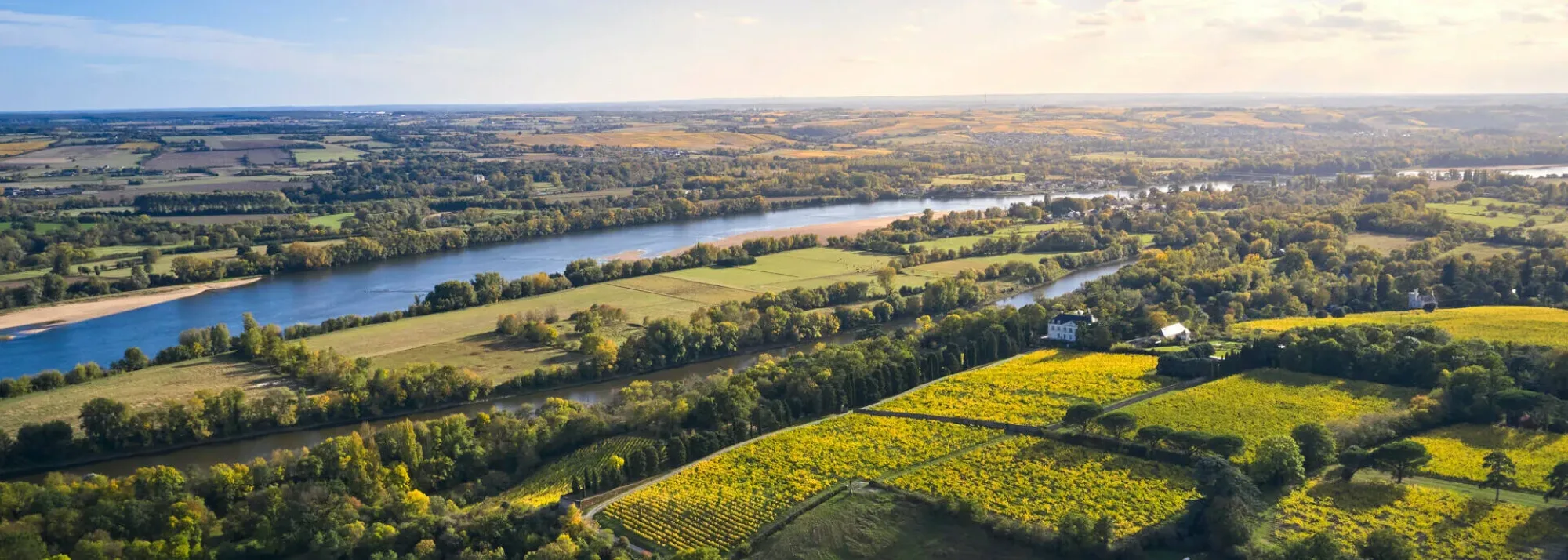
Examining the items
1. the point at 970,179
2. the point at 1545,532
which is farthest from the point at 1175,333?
the point at 970,179

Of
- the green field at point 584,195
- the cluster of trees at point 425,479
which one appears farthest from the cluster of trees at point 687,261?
the green field at point 584,195

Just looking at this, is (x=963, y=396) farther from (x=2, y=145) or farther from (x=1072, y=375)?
(x=2, y=145)

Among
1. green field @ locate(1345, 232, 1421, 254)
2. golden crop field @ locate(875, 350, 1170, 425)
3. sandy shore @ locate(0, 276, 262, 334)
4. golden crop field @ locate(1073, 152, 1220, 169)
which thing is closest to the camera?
golden crop field @ locate(875, 350, 1170, 425)

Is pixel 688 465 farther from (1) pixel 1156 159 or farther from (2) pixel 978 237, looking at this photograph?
(1) pixel 1156 159

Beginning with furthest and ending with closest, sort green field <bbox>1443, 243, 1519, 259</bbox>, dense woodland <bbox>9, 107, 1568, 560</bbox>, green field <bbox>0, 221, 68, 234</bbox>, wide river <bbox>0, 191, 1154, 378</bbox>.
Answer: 1. green field <bbox>0, 221, 68, 234</bbox>
2. green field <bbox>1443, 243, 1519, 259</bbox>
3. wide river <bbox>0, 191, 1154, 378</bbox>
4. dense woodland <bbox>9, 107, 1568, 560</bbox>

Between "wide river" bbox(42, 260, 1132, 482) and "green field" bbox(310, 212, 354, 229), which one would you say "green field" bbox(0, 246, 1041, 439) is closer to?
"wide river" bbox(42, 260, 1132, 482)

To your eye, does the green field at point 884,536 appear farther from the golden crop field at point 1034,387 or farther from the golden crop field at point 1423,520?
the golden crop field at point 1034,387

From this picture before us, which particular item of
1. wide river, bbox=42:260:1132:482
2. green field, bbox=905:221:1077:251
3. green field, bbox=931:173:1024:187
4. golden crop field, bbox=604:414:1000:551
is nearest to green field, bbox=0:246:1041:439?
wide river, bbox=42:260:1132:482

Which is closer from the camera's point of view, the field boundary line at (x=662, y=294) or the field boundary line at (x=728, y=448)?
Answer: the field boundary line at (x=728, y=448)
